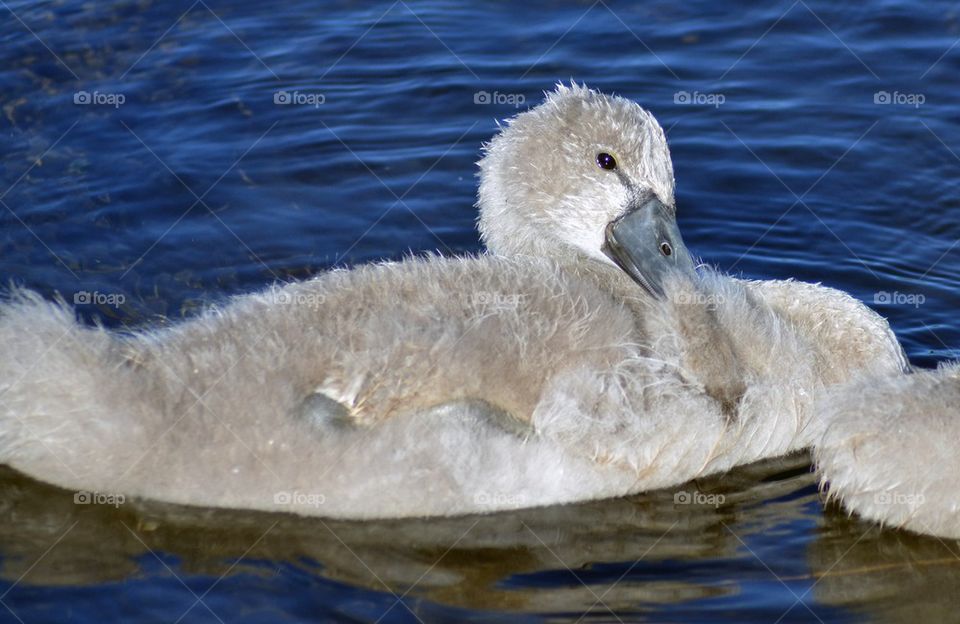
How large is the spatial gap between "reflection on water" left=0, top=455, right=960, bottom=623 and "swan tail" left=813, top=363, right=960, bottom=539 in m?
0.17

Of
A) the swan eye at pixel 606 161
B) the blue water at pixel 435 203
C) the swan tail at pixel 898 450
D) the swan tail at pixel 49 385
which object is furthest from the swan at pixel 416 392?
the swan eye at pixel 606 161

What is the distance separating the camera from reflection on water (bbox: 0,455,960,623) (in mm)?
5867

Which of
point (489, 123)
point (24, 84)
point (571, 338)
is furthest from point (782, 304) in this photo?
point (24, 84)

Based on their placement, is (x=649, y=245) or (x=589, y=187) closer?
(x=649, y=245)

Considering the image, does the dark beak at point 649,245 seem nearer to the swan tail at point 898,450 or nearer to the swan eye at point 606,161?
the swan eye at point 606,161

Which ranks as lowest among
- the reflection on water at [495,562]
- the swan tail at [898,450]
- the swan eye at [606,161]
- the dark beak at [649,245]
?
the reflection on water at [495,562]

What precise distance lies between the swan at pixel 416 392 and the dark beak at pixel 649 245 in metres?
0.14

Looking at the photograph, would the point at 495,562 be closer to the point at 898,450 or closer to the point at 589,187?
the point at 898,450

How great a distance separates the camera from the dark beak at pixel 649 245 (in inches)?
272

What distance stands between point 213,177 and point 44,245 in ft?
4.03

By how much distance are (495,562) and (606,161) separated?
77.2 inches

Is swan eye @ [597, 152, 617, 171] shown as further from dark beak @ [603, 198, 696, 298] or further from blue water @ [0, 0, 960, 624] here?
blue water @ [0, 0, 960, 624]

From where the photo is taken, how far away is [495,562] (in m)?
6.14

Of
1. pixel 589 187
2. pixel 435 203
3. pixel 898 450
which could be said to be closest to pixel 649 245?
pixel 589 187
